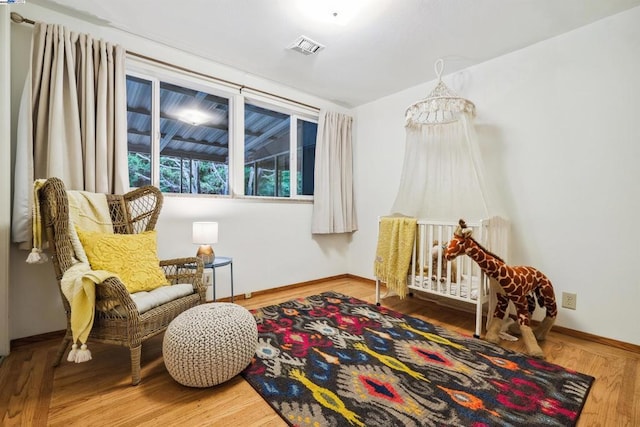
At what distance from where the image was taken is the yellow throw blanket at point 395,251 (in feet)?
8.20

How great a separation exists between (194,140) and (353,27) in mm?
1797

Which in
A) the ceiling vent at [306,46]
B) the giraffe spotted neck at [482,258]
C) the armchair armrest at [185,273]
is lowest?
the armchair armrest at [185,273]

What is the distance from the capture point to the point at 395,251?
2.59 metres

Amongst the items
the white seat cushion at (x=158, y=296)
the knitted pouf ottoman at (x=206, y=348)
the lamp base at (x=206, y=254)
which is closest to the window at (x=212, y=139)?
the lamp base at (x=206, y=254)

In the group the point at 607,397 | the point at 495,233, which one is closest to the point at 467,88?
the point at 495,233

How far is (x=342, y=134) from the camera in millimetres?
3688

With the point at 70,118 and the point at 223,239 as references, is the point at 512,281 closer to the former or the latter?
the point at 223,239

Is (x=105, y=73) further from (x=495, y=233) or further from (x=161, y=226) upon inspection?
(x=495, y=233)

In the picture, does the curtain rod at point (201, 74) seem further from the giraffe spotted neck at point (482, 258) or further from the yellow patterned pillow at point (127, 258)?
the giraffe spotted neck at point (482, 258)

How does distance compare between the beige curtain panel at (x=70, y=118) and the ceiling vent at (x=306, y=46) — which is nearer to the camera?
the beige curtain panel at (x=70, y=118)

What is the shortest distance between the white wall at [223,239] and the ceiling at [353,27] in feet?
0.37

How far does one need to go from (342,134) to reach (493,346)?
9.16 ft

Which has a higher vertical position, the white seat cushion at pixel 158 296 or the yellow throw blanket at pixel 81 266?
the yellow throw blanket at pixel 81 266

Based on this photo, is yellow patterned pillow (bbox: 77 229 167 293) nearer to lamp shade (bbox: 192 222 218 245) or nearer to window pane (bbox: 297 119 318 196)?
lamp shade (bbox: 192 222 218 245)
